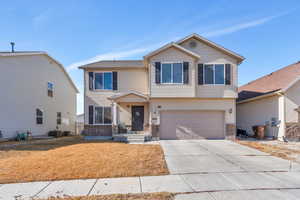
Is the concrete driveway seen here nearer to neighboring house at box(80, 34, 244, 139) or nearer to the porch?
neighboring house at box(80, 34, 244, 139)

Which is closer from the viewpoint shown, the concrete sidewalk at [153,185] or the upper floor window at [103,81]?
the concrete sidewalk at [153,185]

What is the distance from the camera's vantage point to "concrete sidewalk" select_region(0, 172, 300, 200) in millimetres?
4066

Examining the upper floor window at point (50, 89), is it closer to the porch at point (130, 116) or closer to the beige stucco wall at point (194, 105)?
the porch at point (130, 116)

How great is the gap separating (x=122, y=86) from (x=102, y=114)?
2803 mm

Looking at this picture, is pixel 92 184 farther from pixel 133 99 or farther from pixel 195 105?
pixel 195 105

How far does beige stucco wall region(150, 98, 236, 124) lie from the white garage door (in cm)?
35

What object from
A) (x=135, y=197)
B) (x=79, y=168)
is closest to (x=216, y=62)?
(x=79, y=168)

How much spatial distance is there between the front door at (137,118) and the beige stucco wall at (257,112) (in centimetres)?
973

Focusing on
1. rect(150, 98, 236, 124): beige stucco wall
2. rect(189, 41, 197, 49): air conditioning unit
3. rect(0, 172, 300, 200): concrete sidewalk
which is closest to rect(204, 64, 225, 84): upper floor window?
rect(150, 98, 236, 124): beige stucco wall

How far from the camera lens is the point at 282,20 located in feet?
41.9

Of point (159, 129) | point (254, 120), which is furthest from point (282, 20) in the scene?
point (159, 129)

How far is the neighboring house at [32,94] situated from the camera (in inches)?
492

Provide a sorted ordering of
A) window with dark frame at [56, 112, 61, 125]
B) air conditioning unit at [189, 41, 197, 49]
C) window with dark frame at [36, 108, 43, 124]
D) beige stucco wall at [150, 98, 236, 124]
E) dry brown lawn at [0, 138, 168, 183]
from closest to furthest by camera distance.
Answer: dry brown lawn at [0, 138, 168, 183] < beige stucco wall at [150, 98, 236, 124] < air conditioning unit at [189, 41, 197, 49] < window with dark frame at [36, 108, 43, 124] < window with dark frame at [56, 112, 61, 125]

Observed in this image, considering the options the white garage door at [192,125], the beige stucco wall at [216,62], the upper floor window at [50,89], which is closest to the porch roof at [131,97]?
the white garage door at [192,125]
